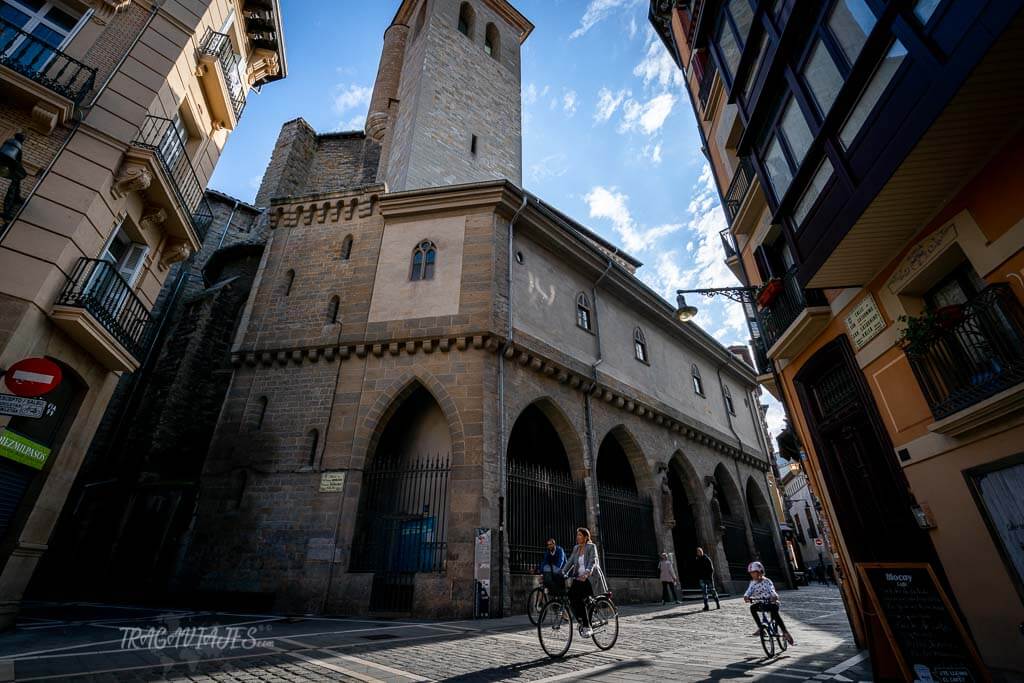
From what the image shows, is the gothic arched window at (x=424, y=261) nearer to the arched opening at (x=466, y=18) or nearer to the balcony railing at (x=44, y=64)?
the balcony railing at (x=44, y=64)

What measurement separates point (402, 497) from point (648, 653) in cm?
718

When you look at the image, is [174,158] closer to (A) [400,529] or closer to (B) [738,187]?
(A) [400,529]

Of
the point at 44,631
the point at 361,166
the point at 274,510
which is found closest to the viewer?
the point at 44,631

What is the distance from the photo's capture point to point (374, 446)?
39.2 feet

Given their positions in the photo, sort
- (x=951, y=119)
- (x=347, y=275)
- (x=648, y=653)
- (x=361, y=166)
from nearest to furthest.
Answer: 1. (x=951, y=119)
2. (x=648, y=653)
3. (x=347, y=275)
4. (x=361, y=166)

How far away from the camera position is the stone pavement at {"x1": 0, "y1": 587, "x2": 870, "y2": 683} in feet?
15.5

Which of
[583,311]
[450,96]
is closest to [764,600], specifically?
[583,311]

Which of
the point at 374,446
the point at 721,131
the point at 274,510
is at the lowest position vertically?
the point at 274,510

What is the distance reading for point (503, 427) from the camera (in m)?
11.8

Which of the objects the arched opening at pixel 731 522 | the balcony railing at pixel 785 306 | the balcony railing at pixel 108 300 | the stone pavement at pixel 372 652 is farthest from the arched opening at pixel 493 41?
the stone pavement at pixel 372 652

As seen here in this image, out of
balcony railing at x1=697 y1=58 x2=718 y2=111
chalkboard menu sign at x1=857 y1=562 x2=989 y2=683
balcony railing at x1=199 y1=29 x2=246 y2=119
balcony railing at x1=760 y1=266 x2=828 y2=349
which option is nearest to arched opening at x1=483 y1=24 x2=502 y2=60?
balcony railing at x1=697 y1=58 x2=718 y2=111

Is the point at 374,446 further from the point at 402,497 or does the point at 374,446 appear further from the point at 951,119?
the point at 951,119

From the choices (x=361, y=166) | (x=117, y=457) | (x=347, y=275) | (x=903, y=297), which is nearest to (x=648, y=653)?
(x=903, y=297)

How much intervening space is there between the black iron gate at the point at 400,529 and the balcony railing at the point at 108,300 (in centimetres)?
557
